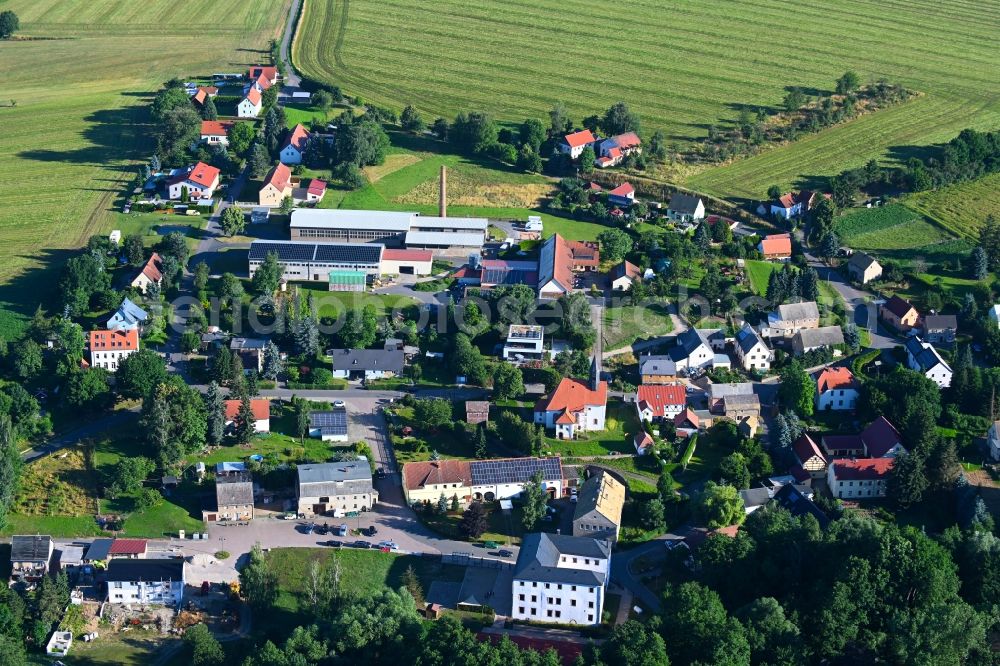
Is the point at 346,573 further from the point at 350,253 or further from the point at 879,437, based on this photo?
the point at 350,253

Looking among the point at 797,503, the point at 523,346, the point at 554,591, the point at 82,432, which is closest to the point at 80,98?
the point at 82,432

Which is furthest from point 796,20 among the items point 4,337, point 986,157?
point 4,337

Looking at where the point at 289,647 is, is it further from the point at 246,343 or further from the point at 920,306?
the point at 920,306

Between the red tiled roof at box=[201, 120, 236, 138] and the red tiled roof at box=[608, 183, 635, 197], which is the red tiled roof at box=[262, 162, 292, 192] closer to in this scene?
the red tiled roof at box=[201, 120, 236, 138]

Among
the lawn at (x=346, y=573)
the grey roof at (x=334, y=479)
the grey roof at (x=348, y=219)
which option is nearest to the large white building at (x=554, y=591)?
the lawn at (x=346, y=573)

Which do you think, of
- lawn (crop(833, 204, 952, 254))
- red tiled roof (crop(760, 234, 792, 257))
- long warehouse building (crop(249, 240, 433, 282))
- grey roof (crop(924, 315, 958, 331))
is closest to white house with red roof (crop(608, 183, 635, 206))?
red tiled roof (crop(760, 234, 792, 257))

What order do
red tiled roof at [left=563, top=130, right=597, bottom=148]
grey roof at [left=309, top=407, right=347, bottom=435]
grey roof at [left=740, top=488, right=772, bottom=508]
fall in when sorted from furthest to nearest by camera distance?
1. red tiled roof at [left=563, top=130, right=597, bottom=148]
2. grey roof at [left=309, top=407, right=347, bottom=435]
3. grey roof at [left=740, top=488, right=772, bottom=508]
